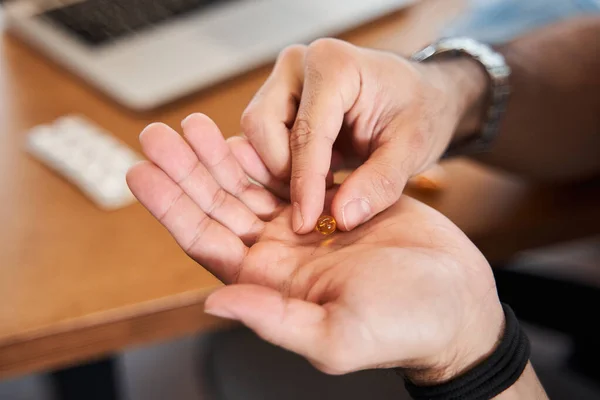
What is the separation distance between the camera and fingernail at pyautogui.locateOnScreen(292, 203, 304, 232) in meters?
0.52

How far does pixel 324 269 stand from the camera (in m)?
0.48

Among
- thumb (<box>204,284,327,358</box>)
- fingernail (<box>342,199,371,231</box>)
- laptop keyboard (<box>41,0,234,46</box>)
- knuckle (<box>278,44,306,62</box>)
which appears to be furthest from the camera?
laptop keyboard (<box>41,0,234,46</box>)

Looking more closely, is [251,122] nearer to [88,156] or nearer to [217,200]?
[217,200]

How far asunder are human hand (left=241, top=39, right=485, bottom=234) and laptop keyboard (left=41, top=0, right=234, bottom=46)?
36cm

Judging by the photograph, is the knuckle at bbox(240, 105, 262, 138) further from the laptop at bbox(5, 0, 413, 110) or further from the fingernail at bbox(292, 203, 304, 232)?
the laptop at bbox(5, 0, 413, 110)

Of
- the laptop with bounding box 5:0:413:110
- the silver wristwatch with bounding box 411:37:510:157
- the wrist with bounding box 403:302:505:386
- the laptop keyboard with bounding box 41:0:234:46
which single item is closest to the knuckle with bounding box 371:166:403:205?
the wrist with bounding box 403:302:505:386

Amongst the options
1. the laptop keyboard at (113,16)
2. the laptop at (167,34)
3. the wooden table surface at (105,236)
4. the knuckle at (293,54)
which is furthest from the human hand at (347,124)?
the laptop keyboard at (113,16)

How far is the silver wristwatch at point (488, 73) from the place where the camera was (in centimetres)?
75

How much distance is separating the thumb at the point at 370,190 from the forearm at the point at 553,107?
9.8 inches

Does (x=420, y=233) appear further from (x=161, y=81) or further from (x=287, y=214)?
(x=161, y=81)

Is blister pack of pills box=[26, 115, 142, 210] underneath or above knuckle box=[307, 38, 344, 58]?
underneath

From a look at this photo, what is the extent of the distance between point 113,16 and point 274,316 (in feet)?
2.18

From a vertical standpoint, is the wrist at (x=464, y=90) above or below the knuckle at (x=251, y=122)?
below

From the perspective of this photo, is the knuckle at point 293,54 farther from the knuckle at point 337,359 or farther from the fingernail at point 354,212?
the knuckle at point 337,359
